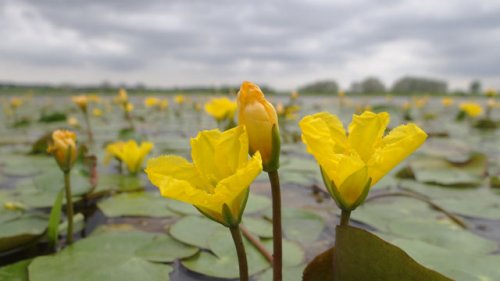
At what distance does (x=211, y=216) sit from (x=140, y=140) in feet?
7.22

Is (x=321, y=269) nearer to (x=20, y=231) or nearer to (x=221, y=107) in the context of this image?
(x=20, y=231)

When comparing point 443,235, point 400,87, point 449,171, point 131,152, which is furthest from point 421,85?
point 443,235

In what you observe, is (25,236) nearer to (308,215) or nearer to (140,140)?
(308,215)

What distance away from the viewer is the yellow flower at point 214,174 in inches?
22.2

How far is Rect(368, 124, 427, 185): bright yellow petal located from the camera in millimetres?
630

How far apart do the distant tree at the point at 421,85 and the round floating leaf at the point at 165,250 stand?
23.9m

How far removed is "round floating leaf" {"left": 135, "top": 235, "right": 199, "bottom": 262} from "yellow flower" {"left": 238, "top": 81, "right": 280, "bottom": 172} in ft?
2.17

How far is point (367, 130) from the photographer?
709 millimetres

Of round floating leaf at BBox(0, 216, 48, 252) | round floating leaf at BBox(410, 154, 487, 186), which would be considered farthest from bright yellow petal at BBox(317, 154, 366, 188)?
round floating leaf at BBox(410, 154, 487, 186)

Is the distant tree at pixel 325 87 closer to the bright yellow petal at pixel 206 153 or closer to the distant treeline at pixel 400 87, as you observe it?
the distant treeline at pixel 400 87

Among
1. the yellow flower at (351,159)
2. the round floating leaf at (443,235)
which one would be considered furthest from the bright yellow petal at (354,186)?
the round floating leaf at (443,235)

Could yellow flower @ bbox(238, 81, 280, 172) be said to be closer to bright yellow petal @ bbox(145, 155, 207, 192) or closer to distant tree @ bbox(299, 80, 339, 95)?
bright yellow petal @ bbox(145, 155, 207, 192)

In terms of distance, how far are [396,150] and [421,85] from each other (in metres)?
25.4

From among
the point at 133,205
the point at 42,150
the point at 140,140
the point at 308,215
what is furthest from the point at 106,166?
the point at 308,215
